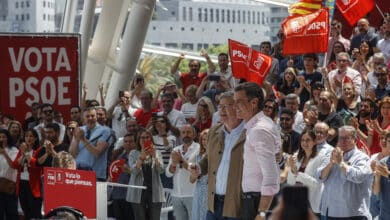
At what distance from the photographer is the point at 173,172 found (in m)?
14.9

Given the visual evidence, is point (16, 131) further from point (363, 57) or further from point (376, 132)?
point (363, 57)

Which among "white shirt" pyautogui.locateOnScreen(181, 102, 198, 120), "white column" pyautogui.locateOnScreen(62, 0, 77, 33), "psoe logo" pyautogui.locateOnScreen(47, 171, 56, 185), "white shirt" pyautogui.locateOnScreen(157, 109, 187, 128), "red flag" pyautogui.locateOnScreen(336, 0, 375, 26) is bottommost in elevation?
"psoe logo" pyautogui.locateOnScreen(47, 171, 56, 185)

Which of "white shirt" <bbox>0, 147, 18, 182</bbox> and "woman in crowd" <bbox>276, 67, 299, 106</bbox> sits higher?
"woman in crowd" <bbox>276, 67, 299, 106</bbox>

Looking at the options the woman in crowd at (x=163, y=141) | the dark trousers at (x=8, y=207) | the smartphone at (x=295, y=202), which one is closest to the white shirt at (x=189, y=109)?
the woman in crowd at (x=163, y=141)

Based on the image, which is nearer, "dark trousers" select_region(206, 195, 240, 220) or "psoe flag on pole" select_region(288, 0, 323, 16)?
"dark trousers" select_region(206, 195, 240, 220)

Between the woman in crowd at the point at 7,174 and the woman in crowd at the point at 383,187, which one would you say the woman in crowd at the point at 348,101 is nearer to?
the woman in crowd at the point at 383,187

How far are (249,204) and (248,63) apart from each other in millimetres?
9179

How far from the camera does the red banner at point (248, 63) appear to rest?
18.6 meters

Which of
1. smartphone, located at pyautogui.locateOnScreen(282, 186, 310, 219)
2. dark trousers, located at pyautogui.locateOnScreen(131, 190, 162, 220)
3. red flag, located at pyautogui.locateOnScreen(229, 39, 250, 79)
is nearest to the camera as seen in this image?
smartphone, located at pyautogui.locateOnScreen(282, 186, 310, 219)

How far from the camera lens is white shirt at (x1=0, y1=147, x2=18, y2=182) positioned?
657 inches

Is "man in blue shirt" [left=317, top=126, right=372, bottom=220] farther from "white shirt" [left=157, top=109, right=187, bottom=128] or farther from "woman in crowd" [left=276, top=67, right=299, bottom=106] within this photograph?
"woman in crowd" [left=276, top=67, right=299, bottom=106]

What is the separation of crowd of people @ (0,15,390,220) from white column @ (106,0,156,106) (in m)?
2.88

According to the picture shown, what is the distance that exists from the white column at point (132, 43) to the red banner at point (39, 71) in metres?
6.71

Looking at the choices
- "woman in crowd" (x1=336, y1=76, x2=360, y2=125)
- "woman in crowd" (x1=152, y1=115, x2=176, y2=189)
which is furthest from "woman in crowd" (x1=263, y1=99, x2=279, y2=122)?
"woman in crowd" (x1=152, y1=115, x2=176, y2=189)
